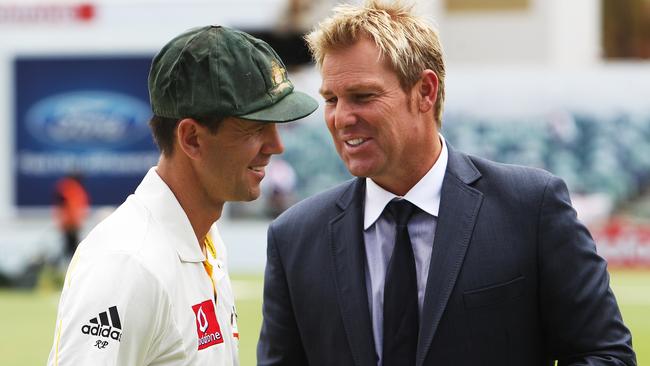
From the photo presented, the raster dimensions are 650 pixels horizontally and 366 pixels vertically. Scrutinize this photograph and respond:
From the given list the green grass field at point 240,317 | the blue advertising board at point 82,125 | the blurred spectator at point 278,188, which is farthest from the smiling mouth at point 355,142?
the blue advertising board at point 82,125

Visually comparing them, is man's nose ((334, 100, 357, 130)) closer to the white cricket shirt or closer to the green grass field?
the white cricket shirt

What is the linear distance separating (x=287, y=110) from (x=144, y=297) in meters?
0.67

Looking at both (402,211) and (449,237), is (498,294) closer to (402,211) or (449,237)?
(449,237)

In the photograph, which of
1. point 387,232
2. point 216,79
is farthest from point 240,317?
point 216,79

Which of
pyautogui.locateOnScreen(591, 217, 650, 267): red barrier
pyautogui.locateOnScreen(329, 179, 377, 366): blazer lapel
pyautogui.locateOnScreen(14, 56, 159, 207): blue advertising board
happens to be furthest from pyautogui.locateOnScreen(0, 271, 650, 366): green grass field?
pyautogui.locateOnScreen(329, 179, 377, 366): blazer lapel

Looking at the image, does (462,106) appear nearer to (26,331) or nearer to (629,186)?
(629,186)

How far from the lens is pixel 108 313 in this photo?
2.93m

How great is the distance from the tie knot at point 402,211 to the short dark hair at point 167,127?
77cm

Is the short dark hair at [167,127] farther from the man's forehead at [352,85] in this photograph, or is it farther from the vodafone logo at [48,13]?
the vodafone logo at [48,13]

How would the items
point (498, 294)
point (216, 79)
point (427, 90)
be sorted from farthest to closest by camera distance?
1. point (427, 90)
2. point (498, 294)
3. point (216, 79)

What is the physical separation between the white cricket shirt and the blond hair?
2.51ft

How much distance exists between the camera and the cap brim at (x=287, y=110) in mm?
3268

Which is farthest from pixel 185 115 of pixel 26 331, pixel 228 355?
pixel 26 331

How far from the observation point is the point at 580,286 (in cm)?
365
